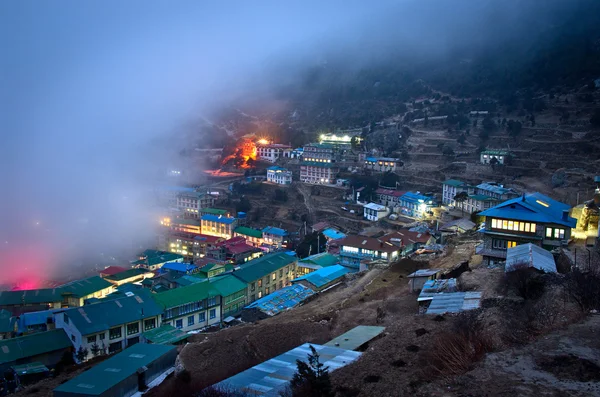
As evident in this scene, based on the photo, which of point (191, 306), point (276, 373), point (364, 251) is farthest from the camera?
point (364, 251)

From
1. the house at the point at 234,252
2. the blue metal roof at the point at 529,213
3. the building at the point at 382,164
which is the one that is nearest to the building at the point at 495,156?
the building at the point at 382,164

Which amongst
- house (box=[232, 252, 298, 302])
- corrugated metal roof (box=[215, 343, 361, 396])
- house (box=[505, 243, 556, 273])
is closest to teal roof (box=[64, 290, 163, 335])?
house (box=[232, 252, 298, 302])

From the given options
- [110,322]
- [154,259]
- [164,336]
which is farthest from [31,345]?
[154,259]

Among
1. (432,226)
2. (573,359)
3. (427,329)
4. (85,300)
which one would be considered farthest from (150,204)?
(573,359)

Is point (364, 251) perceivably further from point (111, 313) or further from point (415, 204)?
point (111, 313)

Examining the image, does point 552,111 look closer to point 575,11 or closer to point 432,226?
point 432,226

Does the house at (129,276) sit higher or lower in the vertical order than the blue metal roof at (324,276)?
lower

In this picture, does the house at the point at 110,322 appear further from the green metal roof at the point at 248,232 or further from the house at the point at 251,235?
the green metal roof at the point at 248,232
